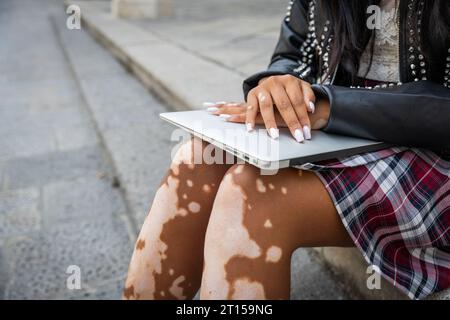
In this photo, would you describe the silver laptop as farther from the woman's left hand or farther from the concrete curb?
the concrete curb

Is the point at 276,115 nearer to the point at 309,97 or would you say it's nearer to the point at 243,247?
the point at 309,97

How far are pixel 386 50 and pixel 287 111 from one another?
1.19 ft

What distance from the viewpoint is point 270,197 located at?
82 cm

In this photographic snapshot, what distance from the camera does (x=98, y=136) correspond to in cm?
275

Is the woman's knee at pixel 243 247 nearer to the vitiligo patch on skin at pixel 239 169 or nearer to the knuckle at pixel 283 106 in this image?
the vitiligo patch on skin at pixel 239 169

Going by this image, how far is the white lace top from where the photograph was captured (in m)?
1.03

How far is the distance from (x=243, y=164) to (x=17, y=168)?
191 cm

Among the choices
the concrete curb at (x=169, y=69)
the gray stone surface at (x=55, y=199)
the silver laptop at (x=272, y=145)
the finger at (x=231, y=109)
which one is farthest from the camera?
the concrete curb at (x=169, y=69)

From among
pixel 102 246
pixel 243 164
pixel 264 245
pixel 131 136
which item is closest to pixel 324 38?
pixel 243 164

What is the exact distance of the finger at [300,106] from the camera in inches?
33.7

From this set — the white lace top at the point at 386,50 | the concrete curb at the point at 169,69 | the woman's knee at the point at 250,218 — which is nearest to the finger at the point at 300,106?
the woman's knee at the point at 250,218

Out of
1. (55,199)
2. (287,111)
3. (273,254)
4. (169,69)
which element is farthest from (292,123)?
(169,69)

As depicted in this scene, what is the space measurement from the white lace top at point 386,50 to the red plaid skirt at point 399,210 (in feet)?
0.83

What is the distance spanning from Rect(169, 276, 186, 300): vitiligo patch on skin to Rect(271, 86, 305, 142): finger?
0.46 metres
